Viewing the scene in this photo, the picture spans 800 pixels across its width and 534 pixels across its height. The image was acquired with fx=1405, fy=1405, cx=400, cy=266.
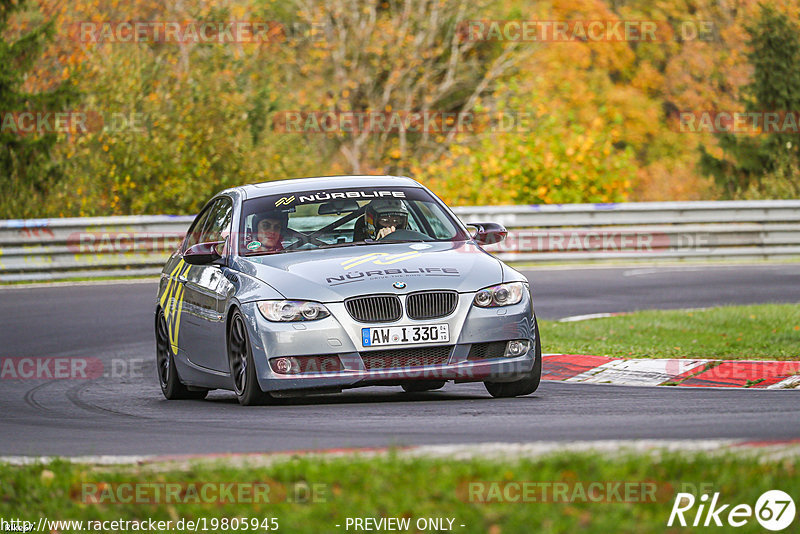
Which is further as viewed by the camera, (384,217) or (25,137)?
(25,137)

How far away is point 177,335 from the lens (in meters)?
11.1

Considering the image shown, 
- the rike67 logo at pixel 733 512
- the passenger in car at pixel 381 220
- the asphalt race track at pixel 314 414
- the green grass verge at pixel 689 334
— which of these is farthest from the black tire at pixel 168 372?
the rike67 logo at pixel 733 512

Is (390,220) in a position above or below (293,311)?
above

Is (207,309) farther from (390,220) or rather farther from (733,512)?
(733,512)

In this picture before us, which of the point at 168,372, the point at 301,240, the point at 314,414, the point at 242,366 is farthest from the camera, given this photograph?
the point at 168,372

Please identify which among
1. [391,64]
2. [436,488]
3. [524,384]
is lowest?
[524,384]

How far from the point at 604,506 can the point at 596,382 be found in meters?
6.45

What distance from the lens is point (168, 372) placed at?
37.1 feet

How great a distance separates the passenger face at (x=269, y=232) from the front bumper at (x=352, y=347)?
3.20 ft

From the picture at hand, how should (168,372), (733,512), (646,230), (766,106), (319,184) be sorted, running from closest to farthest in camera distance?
(733,512) → (319,184) → (168,372) → (646,230) → (766,106)

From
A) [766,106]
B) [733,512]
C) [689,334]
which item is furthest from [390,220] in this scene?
[766,106]

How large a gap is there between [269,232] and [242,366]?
122 centimetres

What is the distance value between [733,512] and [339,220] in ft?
19.4

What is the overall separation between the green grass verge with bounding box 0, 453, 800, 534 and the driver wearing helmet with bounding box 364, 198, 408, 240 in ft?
14.5
